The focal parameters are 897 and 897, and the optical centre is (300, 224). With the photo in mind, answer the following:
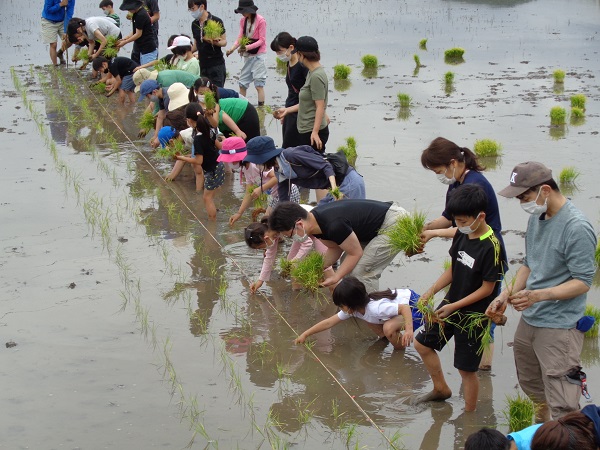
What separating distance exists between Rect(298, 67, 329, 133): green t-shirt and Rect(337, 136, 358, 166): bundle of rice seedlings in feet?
4.31

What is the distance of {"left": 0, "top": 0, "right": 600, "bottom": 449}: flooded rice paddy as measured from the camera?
17.0 ft

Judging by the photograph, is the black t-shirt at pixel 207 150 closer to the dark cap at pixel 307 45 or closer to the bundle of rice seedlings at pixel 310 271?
the dark cap at pixel 307 45

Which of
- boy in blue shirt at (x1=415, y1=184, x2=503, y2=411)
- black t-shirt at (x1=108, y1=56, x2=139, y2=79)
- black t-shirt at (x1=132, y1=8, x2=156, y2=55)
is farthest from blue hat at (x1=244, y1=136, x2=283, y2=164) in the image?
black t-shirt at (x1=132, y1=8, x2=156, y2=55)

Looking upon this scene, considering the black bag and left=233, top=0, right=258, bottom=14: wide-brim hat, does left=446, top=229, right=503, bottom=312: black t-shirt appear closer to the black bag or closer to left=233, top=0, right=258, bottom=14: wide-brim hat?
the black bag

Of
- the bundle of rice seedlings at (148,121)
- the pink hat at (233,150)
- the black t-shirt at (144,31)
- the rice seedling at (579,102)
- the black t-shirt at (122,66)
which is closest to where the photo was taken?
the pink hat at (233,150)

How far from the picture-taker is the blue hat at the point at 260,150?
730 cm

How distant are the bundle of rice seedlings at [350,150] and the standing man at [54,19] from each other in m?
7.99

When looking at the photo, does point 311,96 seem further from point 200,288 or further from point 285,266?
point 200,288

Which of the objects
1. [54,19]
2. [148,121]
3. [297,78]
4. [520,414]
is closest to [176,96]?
[148,121]

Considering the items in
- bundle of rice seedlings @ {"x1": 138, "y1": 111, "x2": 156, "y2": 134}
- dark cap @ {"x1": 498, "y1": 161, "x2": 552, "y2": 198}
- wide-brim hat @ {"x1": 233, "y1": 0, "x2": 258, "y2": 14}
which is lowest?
bundle of rice seedlings @ {"x1": 138, "y1": 111, "x2": 156, "y2": 134}

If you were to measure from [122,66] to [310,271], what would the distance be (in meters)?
7.93

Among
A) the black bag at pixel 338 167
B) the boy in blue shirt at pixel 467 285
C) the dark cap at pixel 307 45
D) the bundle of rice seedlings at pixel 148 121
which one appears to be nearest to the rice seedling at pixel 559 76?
the bundle of rice seedlings at pixel 148 121

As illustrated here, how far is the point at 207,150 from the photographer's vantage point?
8.51m

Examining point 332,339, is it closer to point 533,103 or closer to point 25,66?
point 533,103
